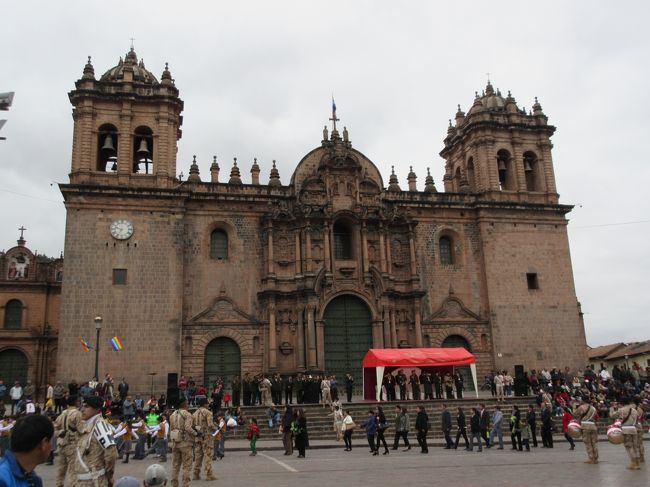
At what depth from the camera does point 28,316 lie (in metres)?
39.9

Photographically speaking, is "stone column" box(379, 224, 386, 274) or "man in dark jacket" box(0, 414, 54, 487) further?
"stone column" box(379, 224, 386, 274)

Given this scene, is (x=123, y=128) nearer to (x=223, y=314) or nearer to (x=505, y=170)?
(x=223, y=314)

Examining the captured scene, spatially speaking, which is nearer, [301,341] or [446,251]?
[301,341]

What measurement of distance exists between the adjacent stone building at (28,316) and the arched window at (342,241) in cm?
1923

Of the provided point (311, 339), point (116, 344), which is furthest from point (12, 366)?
point (311, 339)

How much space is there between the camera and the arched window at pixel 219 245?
31.8m

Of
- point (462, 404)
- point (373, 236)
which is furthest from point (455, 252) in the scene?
point (462, 404)

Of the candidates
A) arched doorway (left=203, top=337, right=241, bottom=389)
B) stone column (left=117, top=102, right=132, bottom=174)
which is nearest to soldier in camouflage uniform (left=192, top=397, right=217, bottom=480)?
arched doorway (left=203, top=337, right=241, bottom=389)

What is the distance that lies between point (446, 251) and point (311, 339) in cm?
961

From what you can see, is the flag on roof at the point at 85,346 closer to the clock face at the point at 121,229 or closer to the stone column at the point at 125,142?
the clock face at the point at 121,229

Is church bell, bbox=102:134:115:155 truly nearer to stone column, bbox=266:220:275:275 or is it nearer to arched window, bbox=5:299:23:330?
stone column, bbox=266:220:275:275

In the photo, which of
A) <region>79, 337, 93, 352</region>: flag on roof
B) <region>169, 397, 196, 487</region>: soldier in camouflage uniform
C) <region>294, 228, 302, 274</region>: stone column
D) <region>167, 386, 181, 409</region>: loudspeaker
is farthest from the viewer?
<region>294, 228, 302, 274</region>: stone column

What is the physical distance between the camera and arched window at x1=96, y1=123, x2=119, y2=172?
31.5 meters

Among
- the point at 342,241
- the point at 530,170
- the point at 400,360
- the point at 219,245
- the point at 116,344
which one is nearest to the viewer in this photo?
the point at 400,360
